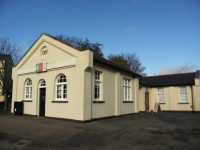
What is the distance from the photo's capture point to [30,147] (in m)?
8.27

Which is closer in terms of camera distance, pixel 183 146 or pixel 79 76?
pixel 183 146

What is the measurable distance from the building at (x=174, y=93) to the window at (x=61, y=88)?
12478mm

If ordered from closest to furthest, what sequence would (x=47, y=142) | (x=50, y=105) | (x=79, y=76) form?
1. (x=47, y=142)
2. (x=79, y=76)
3. (x=50, y=105)

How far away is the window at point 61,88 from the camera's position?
14734 mm

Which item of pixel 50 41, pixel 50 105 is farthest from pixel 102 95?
pixel 50 41

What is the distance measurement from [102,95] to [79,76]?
2.96 meters

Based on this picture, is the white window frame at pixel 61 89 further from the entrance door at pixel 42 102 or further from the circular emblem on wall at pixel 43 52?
the circular emblem on wall at pixel 43 52

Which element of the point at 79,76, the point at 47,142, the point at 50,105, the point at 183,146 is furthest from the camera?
the point at 50,105

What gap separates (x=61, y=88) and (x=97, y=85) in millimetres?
2852

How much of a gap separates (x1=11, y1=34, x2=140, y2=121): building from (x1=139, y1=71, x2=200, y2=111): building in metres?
7.14

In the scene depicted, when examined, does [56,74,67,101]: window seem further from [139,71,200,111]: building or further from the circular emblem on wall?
[139,71,200,111]: building

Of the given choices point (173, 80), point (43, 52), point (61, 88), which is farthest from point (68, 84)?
point (173, 80)

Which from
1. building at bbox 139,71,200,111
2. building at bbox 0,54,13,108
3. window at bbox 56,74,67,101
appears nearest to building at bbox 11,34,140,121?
window at bbox 56,74,67,101

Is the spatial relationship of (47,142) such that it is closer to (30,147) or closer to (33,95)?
(30,147)
